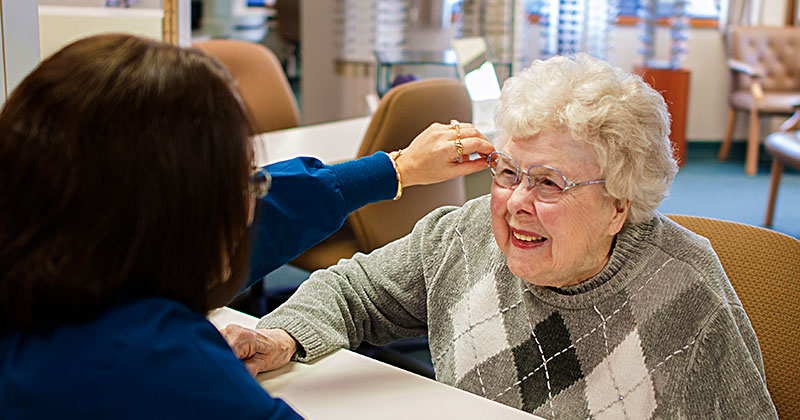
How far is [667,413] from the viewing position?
47.1 inches

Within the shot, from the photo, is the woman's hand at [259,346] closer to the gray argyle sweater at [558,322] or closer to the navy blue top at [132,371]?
the gray argyle sweater at [558,322]

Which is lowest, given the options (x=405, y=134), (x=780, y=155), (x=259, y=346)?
(x=780, y=155)

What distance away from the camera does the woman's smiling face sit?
1.29 meters

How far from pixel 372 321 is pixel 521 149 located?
46cm

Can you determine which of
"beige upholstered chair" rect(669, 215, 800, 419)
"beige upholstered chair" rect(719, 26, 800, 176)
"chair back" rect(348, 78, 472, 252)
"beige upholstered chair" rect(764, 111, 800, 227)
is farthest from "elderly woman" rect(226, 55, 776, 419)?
"beige upholstered chair" rect(719, 26, 800, 176)

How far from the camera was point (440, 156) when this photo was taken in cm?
141

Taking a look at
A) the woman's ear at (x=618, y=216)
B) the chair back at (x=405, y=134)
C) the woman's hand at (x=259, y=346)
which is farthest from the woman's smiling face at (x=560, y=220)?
the chair back at (x=405, y=134)

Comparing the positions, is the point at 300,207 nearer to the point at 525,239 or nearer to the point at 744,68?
the point at 525,239

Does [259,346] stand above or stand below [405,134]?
below

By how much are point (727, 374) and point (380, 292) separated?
2.12ft

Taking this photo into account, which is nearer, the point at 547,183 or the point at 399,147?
the point at 547,183

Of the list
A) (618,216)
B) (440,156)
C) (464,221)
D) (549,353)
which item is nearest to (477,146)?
(440,156)

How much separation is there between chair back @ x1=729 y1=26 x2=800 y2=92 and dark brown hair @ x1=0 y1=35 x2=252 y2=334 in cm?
687

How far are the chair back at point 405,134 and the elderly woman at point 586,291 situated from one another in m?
0.99
